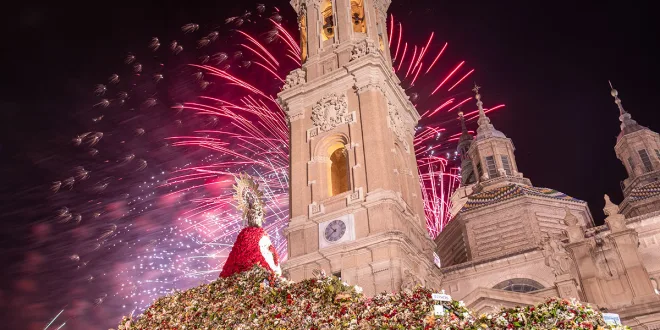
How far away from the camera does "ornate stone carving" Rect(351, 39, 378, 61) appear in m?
26.9

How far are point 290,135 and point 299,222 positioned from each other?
5.38 m

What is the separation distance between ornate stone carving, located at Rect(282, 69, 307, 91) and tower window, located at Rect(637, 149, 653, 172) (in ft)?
101

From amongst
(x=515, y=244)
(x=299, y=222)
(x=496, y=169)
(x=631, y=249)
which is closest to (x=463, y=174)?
(x=496, y=169)

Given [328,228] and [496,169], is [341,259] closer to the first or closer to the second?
[328,228]

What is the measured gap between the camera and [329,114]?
2656 cm

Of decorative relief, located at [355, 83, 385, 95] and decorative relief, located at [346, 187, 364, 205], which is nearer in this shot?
decorative relief, located at [346, 187, 364, 205]

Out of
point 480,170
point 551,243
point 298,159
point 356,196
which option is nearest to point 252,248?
point 356,196

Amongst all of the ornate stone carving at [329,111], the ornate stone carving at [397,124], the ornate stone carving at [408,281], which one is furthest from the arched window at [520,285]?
the ornate stone carving at [329,111]

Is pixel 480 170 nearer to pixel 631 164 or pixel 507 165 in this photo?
pixel 507 165

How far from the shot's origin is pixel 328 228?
23.1 metres

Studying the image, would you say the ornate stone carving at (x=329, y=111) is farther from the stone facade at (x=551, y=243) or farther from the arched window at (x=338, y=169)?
the stone facade at (x=551, y=243)

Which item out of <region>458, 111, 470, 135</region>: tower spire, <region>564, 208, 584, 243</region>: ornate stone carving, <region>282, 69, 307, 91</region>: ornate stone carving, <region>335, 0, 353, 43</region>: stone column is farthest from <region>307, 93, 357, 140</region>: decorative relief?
<region>458, 111, 470, 135</region>: tower spire

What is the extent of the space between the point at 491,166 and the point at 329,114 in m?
22.2

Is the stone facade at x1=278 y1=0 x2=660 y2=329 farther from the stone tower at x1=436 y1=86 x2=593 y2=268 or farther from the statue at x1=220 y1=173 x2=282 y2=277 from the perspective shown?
the statue at x1=220 y1=173 x2=282 y2=277
